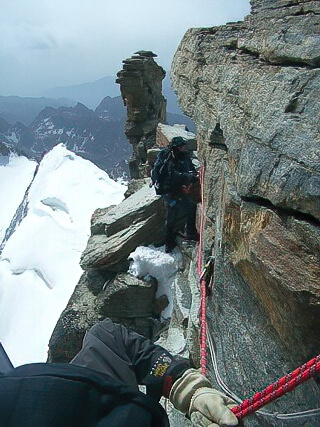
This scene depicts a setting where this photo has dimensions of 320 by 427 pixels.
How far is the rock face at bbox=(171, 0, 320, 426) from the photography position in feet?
10.6

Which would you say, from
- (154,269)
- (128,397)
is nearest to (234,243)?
(128,397)

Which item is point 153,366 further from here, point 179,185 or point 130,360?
point 179,185

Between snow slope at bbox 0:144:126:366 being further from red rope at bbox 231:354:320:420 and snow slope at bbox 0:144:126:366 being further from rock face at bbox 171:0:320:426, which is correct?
red rope at bbox 231:354:320:420

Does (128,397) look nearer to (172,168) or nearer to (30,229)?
(172,168)

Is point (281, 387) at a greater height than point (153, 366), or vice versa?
point (281, 387)

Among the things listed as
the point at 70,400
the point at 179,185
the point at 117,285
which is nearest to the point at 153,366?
the point at 70,400

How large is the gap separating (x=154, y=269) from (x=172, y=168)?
3.57m

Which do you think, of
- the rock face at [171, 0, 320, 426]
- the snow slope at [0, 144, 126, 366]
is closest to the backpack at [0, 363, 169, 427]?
the rock face at [171, 0, 320, 426]

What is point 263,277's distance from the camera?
143 inches

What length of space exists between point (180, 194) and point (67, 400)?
830 centimetres

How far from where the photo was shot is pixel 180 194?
9.91 meters

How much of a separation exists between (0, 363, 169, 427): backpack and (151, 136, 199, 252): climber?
7.38m

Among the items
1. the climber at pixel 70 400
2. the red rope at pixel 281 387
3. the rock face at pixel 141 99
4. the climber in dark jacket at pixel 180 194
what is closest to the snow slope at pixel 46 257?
the rock face at pixel 141 99

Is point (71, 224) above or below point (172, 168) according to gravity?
below
